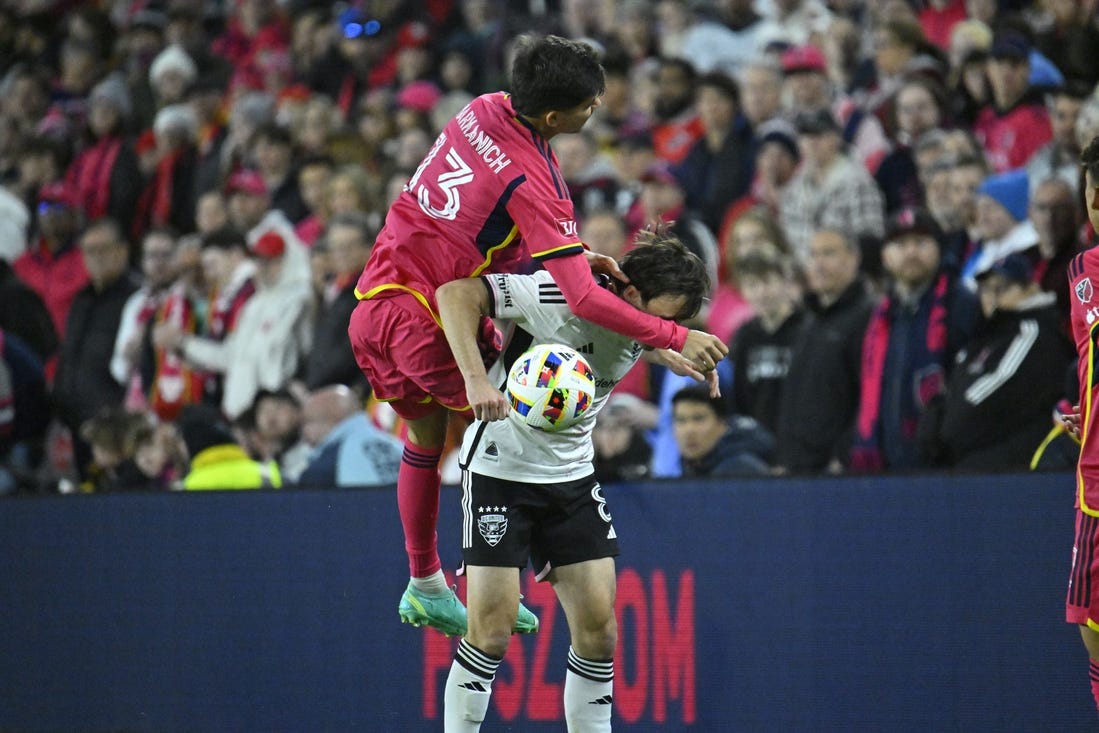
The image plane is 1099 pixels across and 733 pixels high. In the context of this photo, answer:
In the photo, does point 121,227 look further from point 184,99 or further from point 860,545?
point 860,545

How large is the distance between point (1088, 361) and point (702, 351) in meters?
1.23

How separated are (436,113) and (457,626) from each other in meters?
6.93

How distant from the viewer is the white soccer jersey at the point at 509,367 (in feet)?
17.8

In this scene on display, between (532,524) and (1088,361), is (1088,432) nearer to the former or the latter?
(1088,361)

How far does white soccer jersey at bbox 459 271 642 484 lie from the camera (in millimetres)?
5422

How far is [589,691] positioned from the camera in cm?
561

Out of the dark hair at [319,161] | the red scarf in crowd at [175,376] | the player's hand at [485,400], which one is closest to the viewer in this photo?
the player's hand at [485,400]

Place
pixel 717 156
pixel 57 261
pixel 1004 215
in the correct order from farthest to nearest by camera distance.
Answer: pixel 57 261 < pixel 717 156 < pixel 1004 215

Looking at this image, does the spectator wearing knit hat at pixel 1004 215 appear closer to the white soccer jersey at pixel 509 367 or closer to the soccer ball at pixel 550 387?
the white soccer jersey at pixel 509 367

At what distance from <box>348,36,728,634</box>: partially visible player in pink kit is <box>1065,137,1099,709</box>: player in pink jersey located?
3.76 feet

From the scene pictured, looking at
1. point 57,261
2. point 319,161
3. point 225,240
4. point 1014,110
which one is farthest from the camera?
point 57,261

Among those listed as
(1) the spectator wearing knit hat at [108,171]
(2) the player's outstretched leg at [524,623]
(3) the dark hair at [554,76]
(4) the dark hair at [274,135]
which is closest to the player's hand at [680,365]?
(3) the dark hair at [554,76]

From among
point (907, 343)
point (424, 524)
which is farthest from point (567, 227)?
point (907, 343)

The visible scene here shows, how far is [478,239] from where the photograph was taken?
5.50m
